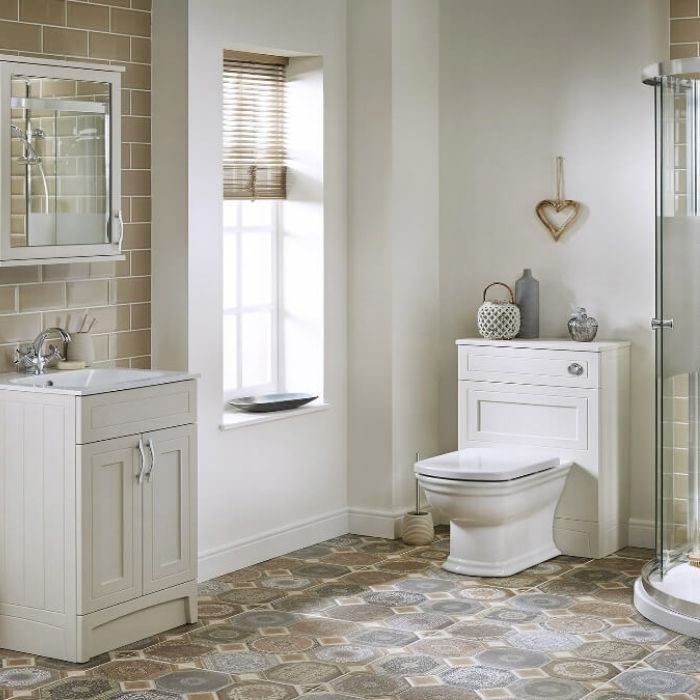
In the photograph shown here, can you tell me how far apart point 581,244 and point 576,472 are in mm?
1037

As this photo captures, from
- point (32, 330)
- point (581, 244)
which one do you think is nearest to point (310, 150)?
point (581, 244)

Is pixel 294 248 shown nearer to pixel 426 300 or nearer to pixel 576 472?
pixel 426 300

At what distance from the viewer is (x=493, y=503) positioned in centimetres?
515

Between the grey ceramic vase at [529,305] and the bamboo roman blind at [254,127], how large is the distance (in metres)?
1.17

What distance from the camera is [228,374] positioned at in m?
5.59

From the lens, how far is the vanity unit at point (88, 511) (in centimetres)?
406

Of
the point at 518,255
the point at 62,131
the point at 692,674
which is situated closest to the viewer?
the point at 692,674

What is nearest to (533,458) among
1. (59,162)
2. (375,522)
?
(375,522)

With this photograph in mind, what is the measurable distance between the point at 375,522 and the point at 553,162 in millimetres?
1843

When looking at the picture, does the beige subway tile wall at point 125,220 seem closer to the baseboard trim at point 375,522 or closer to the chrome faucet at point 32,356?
the chrome faucet at point 32,356

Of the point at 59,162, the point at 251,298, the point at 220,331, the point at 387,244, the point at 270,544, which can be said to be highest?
the point at 59,162

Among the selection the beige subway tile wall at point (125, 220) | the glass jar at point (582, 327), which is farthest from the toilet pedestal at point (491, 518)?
the beige subway tile wall at point (125, 220)

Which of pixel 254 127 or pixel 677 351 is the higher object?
pixel 254 127

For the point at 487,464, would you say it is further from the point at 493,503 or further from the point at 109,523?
the point at 109,523
